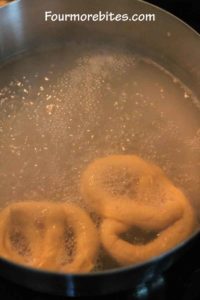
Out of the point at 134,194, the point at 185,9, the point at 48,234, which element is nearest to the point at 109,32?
the point at 185,9

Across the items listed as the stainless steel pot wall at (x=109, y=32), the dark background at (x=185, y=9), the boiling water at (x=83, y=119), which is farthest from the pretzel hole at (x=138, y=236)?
the dark background at (x=185, y=9)

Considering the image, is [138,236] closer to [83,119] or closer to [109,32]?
[83,119]

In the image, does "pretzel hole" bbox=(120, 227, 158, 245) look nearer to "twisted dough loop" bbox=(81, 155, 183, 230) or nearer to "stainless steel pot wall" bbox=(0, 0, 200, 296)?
"twisted dough loop" bbox=(81, 155, 183, 230)

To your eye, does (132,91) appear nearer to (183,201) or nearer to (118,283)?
(183,201)

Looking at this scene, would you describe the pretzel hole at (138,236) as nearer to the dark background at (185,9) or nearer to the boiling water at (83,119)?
the boiling water at (83,119)

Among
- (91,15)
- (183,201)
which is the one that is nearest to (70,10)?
(91,15)

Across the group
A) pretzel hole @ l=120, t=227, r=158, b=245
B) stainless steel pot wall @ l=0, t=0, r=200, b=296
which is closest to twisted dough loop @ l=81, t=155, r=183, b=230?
pretzel hole @ l=120, t=227, r=158, b=245
